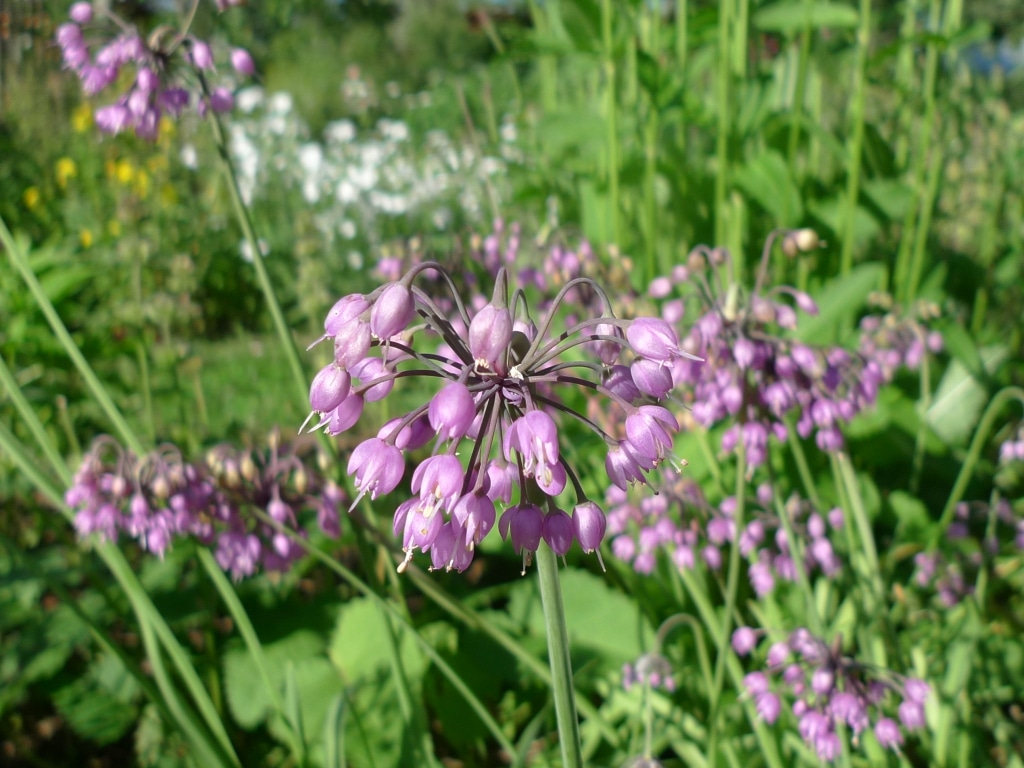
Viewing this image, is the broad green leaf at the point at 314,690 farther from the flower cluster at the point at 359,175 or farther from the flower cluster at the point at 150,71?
the flower cluster at the point at 359,175

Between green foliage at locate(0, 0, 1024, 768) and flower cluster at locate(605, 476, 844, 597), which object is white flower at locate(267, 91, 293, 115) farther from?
flower cluster at locate(605, 476, 844, 597)

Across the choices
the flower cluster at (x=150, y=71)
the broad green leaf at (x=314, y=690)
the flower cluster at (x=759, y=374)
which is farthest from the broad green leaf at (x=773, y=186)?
the broad green leaf at (x=314, y=690)


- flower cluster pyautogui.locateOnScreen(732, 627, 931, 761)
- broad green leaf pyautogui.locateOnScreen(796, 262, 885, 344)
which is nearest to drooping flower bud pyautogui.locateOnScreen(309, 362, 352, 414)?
flower cluster pyautogui.locateOnScreen(732, 627, 931, 761)

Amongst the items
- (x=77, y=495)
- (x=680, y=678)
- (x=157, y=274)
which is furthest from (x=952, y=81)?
(x=157, y=274)

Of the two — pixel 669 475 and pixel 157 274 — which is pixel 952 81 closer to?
pixel 669 475

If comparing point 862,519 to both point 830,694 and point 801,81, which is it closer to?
point 830,694

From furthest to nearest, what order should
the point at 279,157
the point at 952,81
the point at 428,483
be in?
the point at 279,157, the point at 952,81, the point at 428,483
